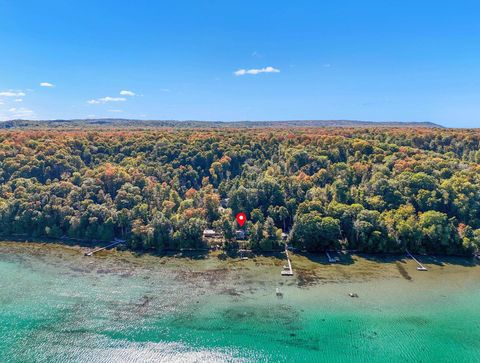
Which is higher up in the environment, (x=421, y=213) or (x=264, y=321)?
(x=421, y=213)

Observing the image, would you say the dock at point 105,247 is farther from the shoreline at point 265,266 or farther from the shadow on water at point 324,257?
the shadow on water at point 324,257

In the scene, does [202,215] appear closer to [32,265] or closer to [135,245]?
[135,245]

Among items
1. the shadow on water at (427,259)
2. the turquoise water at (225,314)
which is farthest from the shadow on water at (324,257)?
the shadow on water at (427,259)

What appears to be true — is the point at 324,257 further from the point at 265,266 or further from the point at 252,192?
the point at 252,192

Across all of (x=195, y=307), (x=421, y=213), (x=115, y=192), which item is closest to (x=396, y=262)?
(x=421, y=213)

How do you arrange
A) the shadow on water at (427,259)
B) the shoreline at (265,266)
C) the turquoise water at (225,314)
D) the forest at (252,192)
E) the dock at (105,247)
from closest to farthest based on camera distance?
the turquoise water at (225,314)
the shoreline at (265,266)
the shadow on water at (427,259)
the forest at (252,192)
the dock at (105,247)

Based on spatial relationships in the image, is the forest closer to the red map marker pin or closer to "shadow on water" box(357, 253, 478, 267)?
"shadow on water" box(357, 253, 478, 267)
